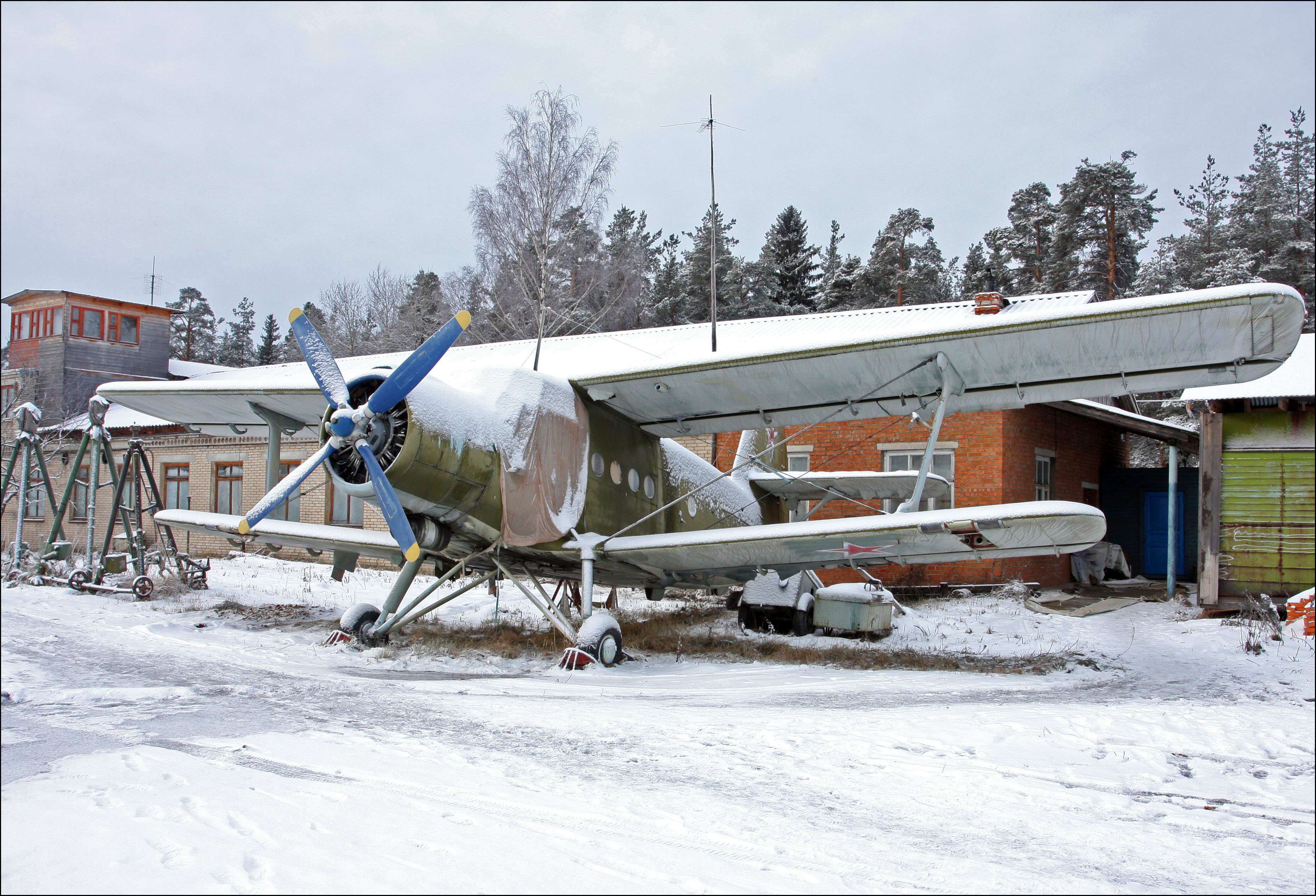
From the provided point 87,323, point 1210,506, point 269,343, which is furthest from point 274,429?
point 269,343

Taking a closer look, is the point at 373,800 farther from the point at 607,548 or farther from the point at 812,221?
the point at 812,221

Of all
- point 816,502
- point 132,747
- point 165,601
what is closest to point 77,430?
point 165,601

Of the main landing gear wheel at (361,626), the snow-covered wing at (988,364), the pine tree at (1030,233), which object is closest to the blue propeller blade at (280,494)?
the main landing gear wheel at (361,626)

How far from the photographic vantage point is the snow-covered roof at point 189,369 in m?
35.8

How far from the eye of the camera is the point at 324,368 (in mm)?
7176

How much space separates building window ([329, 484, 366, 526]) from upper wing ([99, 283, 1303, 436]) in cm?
991

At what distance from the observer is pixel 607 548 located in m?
8.61

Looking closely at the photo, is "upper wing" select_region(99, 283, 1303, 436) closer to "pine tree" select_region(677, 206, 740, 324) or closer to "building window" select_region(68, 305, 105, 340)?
"building window" select_region(68, 305, 105, 340)

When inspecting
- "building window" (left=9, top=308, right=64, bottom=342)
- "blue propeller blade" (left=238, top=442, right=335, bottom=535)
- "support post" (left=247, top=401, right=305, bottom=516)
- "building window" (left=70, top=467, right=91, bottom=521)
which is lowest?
"building window" (left=70, top=467, right=91, bottom=521)

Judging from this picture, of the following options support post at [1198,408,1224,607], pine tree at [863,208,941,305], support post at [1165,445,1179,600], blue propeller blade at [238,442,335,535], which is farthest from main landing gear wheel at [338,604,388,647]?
pine tree at [863,208,941,305]

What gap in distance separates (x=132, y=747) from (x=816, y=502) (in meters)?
12.4

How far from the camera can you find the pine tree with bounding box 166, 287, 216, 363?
63219 millimetres

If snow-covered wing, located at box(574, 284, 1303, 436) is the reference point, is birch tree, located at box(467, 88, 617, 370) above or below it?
above

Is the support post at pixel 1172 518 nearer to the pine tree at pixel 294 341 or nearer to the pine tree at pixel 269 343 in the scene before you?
the pine tree at pixel 294 341
